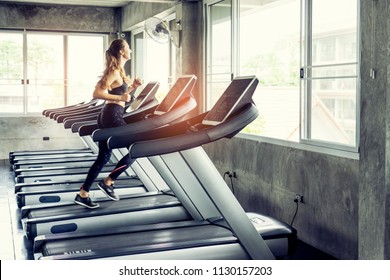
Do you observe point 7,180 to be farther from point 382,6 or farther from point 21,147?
point 382,6

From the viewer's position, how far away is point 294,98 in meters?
4.88

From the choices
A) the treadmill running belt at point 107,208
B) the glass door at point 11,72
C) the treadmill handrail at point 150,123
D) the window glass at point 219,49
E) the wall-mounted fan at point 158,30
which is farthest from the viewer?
the glass door at point 11,72

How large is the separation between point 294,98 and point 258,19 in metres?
1.12

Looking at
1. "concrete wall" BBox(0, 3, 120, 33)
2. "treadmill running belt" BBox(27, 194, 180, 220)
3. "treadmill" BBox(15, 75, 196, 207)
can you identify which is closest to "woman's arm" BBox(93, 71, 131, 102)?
"treadmill" BBox(15, 75, 196, 207)

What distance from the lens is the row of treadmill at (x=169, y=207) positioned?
10.2ft

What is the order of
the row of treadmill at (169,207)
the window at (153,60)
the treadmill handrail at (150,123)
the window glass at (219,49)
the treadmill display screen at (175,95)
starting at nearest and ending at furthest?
the row of treadmill at (169,207) → the treadmill handrail at (150,123) → the treadmill display screen at (175,95) → the window glass at (219,49) → the window at (153,60)

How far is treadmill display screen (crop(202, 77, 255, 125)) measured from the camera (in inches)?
123

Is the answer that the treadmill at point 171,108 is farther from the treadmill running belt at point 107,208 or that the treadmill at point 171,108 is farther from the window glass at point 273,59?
the window glass at point 273,59

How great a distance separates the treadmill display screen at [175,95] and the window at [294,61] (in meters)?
1.04

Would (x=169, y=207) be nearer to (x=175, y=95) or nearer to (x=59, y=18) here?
(x=175, y=95)

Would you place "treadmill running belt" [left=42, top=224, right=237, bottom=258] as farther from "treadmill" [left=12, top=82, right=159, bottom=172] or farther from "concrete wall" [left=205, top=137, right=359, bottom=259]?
"treadmill" [left=12, top=82, right=159, bottom=172]

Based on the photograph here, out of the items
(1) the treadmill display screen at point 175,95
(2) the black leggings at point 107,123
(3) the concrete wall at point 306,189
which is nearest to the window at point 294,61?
(3) the concrete wall at point 306,189
